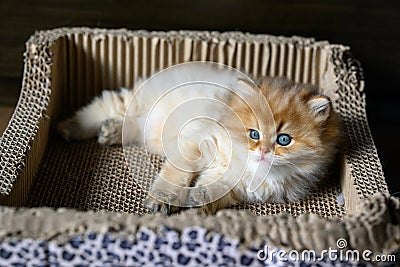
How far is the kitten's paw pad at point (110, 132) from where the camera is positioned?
1.86 metres

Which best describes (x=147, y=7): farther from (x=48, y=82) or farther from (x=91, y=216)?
(x=91, y=216)

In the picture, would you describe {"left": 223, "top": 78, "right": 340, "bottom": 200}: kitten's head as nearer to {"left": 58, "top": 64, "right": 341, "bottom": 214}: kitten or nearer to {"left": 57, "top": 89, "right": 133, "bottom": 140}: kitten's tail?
{"left": 58, "top": 64, "right": 341, "bottom": 214}: kitten

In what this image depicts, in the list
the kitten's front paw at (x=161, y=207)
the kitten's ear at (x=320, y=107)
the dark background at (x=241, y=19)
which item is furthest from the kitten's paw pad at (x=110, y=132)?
the kitten's ear at (x=320, y=107)

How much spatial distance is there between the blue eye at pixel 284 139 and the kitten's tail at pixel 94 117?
0.56m

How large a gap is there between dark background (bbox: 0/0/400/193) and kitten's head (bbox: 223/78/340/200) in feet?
2.05

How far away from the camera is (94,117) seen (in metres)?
1.91

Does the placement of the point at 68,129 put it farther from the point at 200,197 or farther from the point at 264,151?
the point at 264,151

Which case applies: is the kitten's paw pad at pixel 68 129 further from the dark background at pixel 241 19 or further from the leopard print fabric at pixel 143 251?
the leopard print fabric at pixel 143 251

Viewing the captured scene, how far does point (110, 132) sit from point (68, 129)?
0.14 m

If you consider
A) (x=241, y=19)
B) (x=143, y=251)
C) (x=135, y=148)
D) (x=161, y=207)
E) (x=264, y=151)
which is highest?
(x=241, y=19)

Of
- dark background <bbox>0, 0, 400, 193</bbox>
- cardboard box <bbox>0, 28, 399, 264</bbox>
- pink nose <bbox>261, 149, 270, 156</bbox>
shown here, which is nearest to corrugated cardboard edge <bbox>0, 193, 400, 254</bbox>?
cardboard box <bbox>0, 28, 399, 264</bbox>

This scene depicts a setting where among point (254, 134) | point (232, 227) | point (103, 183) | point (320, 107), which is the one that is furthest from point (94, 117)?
point (232, 227)

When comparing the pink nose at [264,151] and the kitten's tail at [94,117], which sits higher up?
the kitten's tail at [94,117]

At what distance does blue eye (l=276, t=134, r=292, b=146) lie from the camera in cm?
152
